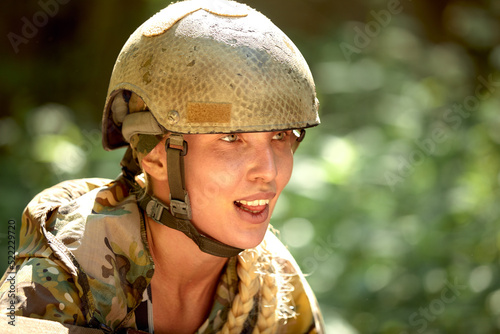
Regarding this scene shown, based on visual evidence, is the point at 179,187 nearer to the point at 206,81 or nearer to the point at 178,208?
the point at 178,208

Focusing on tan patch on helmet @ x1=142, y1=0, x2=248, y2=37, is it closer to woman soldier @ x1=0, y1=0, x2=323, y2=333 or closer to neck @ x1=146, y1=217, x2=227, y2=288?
woman soldier @ x1=0, y1=0, x2=323, y2=333

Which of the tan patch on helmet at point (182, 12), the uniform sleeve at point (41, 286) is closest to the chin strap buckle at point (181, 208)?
the uniform sleeve at point (41, 286)

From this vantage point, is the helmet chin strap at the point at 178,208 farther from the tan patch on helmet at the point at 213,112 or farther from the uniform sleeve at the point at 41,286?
the uniform sleeve at the point at 41,286

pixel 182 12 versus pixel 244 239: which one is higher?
pixel 182 12

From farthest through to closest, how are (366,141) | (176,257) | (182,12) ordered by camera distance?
(366,141) → (176,257) → (182,12)

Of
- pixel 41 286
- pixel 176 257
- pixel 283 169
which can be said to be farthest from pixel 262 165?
pixel 41 286

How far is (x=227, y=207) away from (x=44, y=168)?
3333 millimetres

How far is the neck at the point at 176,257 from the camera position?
2.50 metres

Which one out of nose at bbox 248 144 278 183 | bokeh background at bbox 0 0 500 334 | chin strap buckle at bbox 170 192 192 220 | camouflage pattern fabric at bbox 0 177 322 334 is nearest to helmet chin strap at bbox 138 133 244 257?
chin strap buckle at bbox 170 192 192 220

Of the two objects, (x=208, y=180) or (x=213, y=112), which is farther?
(x=208, y=180)

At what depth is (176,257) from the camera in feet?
8.30

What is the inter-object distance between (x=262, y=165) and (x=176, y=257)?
1.84 ft

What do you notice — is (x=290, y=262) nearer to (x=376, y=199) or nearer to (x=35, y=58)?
(x=376, y=199)

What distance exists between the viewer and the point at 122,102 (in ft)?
8.27
